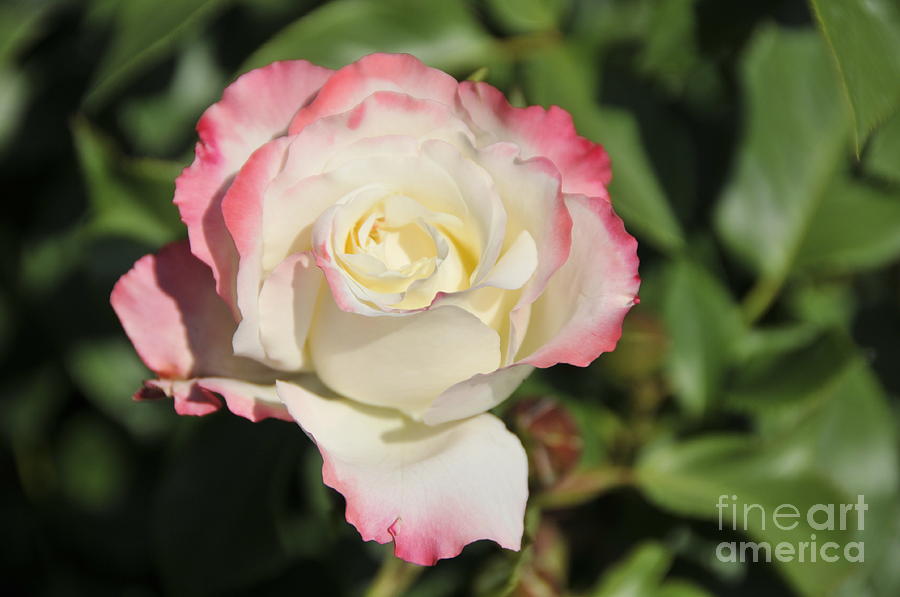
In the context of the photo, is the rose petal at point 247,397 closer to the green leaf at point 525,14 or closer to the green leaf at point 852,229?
the green leaf at point 525,14

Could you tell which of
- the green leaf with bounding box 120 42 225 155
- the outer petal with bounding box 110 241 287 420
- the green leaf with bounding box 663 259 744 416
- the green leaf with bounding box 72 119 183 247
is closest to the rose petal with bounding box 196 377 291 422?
the outer petal with bounding box 110 241 287 420

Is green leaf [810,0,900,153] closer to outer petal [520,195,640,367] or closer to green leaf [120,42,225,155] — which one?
outer petal [520,195,640,367]

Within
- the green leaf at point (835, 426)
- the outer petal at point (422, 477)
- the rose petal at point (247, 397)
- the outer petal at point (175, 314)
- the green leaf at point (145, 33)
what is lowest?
the green leaf at point (835, 426)

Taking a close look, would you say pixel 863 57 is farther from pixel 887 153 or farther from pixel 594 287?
pixel 594 287

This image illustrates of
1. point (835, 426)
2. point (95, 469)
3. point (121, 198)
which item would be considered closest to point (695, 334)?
point (835, 426)

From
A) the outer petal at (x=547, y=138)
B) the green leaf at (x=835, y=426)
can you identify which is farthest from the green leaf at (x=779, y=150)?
the outer petal at (x=547, y=138)

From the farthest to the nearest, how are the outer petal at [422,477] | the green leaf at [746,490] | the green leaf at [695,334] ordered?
the green leaf at [695,334], the green leaf at [746,490], the outer petal at [422,477]
